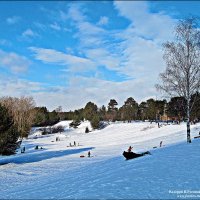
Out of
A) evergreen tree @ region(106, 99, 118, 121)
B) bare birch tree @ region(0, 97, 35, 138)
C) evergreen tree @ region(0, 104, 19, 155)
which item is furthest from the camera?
evergreen tree @ region(106, 99, 118, 121)

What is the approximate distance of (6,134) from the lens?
36.2 meters

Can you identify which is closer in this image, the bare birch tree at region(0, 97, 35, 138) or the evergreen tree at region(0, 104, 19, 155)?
the evergreen tree at region(0, 104, 19, 155)

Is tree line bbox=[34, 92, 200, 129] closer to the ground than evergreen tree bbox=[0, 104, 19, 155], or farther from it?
farther from it

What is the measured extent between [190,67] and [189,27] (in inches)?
151

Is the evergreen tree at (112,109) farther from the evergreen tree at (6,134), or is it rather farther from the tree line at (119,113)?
the evergreen tree at (6,134)

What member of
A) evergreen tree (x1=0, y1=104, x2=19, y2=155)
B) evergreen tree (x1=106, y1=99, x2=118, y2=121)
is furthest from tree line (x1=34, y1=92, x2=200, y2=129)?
evergreen tree (x1=0, y1=104, x2=19, y2=155)

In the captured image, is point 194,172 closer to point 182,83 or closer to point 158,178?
point 158,178

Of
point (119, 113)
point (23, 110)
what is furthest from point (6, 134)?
point (119, 113)

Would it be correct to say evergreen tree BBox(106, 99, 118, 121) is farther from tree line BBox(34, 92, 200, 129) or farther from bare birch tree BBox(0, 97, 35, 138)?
bare birch tree BBox(0, 97, 35, 138)

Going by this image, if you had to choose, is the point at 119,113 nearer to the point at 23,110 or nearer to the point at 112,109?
the point at 112,109

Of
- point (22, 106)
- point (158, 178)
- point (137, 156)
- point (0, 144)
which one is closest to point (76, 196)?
point (158, 178)

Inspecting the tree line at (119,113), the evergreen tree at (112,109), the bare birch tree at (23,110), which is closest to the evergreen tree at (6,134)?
the bare birch tree at (23,110)

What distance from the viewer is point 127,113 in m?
140

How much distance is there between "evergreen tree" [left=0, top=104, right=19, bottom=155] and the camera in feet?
118
